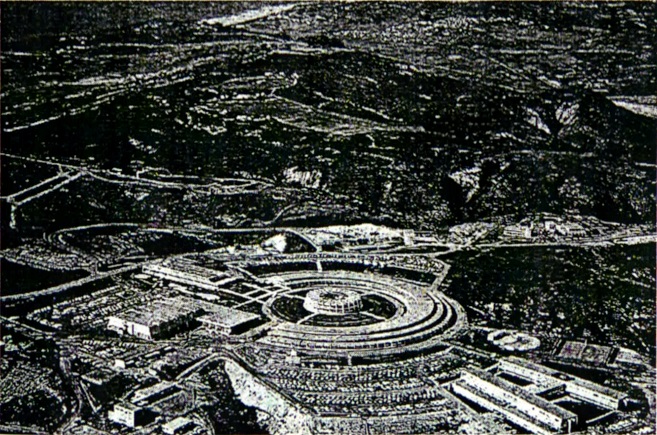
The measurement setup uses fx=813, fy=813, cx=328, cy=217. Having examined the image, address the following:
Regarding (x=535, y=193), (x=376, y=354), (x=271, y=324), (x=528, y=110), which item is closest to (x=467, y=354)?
(x=376, y=354)

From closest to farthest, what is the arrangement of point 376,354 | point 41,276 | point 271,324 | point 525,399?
point 525,399, point 376,354, point 271,324, point 41,276

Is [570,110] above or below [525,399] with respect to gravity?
above

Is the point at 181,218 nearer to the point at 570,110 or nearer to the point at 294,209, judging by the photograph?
the point at 294,209

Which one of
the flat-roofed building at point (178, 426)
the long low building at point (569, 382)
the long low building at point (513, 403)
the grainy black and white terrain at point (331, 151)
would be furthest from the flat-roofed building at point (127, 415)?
the long low building at point (569, 382)

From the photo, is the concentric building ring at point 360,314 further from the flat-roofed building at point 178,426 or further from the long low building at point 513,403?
the flat-roofed building at point 178,426

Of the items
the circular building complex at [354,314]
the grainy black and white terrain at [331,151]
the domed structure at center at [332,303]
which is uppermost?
the grainy black and white terrain at [331,151]

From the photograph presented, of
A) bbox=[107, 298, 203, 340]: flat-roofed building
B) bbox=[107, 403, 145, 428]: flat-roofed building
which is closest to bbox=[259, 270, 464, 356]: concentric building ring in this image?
bbox=[107, 298, 203, 340]: flat-roofed building

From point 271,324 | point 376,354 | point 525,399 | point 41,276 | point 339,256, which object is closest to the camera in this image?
point 525,399
